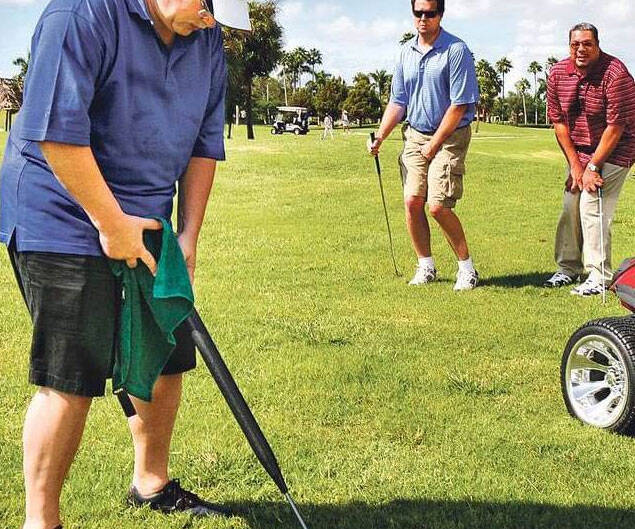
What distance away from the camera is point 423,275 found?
27.2ft

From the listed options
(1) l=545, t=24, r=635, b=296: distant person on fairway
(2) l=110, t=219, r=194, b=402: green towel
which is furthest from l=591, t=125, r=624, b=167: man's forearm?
(2) l=110, t=219, r=194, b=402: green towel

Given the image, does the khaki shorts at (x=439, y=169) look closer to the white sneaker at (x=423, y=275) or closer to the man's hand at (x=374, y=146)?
the man's hand at (x=374, y=146)

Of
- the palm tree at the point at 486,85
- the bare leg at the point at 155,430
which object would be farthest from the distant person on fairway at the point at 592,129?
the palm tree at the point at 486,85

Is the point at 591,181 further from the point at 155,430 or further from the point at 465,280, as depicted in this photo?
the point at 155,430

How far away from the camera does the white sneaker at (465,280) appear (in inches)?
316

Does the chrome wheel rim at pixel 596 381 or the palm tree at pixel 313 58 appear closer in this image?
the chrome wheel rim at pixel 596 381

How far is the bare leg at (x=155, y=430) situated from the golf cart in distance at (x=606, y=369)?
83.7 inches

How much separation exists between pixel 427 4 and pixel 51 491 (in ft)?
18.9

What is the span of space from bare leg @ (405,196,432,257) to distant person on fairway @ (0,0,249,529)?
5.27 metres

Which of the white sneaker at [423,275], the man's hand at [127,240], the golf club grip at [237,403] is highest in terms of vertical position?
the man's hand at [127,240]

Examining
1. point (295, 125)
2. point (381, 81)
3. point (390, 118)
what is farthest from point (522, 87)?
point (390, 118)

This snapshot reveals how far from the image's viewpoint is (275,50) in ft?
189

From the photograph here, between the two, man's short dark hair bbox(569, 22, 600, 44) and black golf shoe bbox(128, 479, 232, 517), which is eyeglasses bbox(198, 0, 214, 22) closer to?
black golf shoe bbox(128, 479, 232, 517)

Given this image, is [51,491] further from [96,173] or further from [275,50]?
[275,50]
